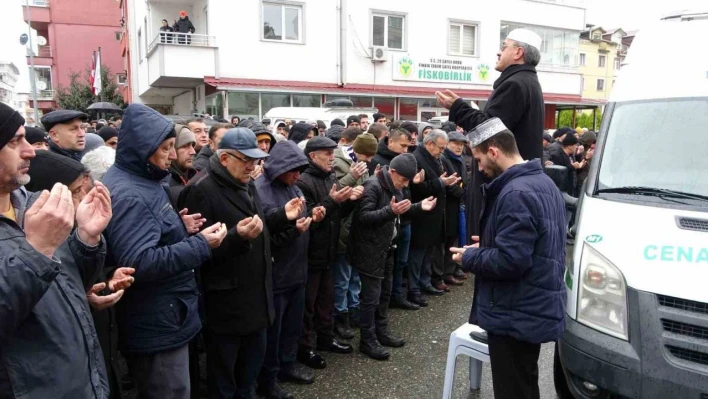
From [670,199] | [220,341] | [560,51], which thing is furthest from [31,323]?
[560,51]

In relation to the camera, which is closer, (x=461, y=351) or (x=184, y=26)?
(x=461, y=351)

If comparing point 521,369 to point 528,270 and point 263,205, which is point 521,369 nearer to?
point 528,270

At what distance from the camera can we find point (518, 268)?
9.30 ft

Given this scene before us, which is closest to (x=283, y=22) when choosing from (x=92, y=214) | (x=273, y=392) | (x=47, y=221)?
(x=273, y=392)

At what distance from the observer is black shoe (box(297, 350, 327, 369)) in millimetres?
4609

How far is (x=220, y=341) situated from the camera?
3.48m

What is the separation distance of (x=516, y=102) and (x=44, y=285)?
127 inches

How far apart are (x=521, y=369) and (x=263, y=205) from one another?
2154mm

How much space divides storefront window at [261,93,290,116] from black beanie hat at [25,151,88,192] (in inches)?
632

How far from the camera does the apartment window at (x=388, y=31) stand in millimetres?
20672

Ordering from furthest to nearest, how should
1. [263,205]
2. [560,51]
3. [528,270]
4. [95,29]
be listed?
[95,29], [560,51], [263,205], [528,270]

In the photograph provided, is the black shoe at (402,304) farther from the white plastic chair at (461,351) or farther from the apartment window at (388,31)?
the apartment window at (388,31)

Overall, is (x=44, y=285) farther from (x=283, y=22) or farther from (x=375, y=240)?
(x=283, y=22)

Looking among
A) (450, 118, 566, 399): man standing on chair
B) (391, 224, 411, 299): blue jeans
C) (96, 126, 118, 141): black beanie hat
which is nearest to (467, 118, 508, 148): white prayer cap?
(450, 118, 566, 399): man standing on chair
